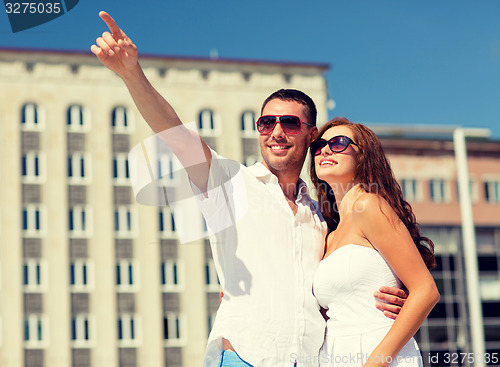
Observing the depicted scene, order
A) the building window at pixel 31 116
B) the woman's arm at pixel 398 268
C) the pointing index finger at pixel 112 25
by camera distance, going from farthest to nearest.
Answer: the building window at pixel 31 116, the woman's arm at pixel 398 268, the pointing index finger at pixel 112 25

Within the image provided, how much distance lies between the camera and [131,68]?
4078 mm

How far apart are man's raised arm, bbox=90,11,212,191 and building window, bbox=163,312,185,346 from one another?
46237 mm

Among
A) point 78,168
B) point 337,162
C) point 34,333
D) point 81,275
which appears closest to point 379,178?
point 337,162

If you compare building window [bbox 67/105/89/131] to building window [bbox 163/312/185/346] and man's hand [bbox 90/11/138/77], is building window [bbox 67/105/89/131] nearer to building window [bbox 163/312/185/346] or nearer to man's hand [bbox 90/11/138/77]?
building window [bbox 163/312/185/346]

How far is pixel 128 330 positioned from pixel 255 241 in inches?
1817

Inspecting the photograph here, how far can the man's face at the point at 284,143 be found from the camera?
4742 mm

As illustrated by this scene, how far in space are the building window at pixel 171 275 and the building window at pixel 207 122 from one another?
9.01m

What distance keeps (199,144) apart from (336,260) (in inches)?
37.9

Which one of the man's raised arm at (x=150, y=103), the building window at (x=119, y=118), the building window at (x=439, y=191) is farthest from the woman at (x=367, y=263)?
the building window at (x=439, y=191)

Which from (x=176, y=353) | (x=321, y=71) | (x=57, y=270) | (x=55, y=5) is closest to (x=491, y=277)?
(x=321, y=71)

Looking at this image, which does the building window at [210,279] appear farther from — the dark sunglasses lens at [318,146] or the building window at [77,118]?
the dark sunglasses lens at [318,146]

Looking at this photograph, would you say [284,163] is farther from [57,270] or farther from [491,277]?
[491,277]

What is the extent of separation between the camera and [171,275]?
50.9 metres

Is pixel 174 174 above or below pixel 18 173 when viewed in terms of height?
below
